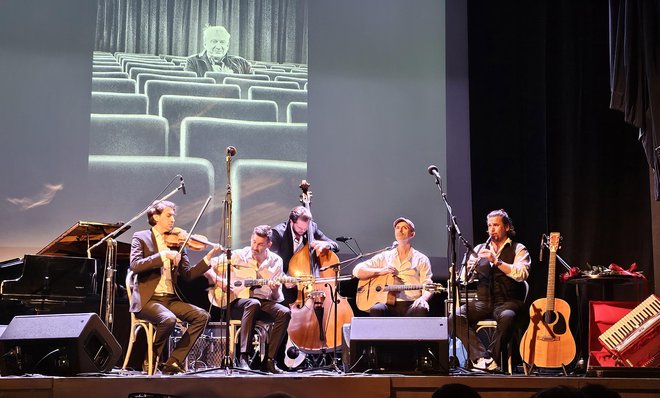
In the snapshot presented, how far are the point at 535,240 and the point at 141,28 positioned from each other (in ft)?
14.4

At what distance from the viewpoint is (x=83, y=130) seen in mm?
8039

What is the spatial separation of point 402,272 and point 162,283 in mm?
2118

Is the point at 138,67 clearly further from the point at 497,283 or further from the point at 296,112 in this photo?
the point at 497,283

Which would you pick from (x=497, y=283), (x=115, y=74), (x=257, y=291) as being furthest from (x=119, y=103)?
(x=497, y=283)

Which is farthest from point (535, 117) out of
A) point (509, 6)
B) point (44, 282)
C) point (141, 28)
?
point (44, 282)

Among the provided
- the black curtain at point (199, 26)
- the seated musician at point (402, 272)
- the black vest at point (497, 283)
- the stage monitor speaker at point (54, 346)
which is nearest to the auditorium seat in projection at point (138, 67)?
the black curtain at point (199, 26)

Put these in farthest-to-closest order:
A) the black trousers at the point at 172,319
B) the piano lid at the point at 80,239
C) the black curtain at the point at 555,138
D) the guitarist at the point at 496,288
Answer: the black curtain at the point at 555,138 → the guitarist at the point at 496,288 → the piano lid at the point at 80,239 → the black trousers at the point at 172,319

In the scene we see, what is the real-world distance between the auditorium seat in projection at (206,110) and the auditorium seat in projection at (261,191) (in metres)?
0.46

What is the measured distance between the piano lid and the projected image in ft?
2.86

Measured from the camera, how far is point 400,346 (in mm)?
5520

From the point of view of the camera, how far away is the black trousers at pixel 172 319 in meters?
6.24

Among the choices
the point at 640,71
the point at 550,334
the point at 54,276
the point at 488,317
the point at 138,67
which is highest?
the point at 138,67

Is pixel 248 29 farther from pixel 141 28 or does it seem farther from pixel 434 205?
pixel 434 205

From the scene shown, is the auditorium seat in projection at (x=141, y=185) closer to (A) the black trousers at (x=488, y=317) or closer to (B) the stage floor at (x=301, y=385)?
(A) the black trousers at (x=488, y=317)
